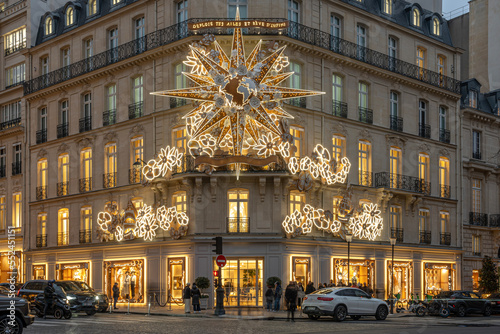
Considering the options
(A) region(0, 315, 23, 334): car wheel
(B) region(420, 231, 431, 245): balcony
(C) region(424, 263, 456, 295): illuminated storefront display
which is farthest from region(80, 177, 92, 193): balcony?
(A) region(0, 315, 23, 334): car wheel

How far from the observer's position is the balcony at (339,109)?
43.5 m

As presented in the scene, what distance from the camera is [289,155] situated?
38969mm

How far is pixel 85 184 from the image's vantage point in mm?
47094

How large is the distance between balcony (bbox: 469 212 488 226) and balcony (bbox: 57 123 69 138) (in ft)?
89.3

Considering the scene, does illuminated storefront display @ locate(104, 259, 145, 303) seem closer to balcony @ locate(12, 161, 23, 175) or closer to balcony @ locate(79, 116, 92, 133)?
balcony @ locate(79, 116, 92, 133)

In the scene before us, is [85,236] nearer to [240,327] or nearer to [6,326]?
[240,327]

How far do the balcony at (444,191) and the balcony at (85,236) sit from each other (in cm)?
2214

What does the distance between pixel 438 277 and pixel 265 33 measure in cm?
2004

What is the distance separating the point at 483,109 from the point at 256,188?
2312 cm

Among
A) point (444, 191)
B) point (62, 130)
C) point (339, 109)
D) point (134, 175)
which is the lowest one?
point (444, 191)

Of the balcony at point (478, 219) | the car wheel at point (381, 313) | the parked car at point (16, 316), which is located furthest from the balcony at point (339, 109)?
the parked car at point (16, 316)

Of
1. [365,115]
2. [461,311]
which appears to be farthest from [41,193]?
[461,311]

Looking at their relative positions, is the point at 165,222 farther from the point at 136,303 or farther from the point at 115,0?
the point at 115,0

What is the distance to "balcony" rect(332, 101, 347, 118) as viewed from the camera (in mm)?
43500
